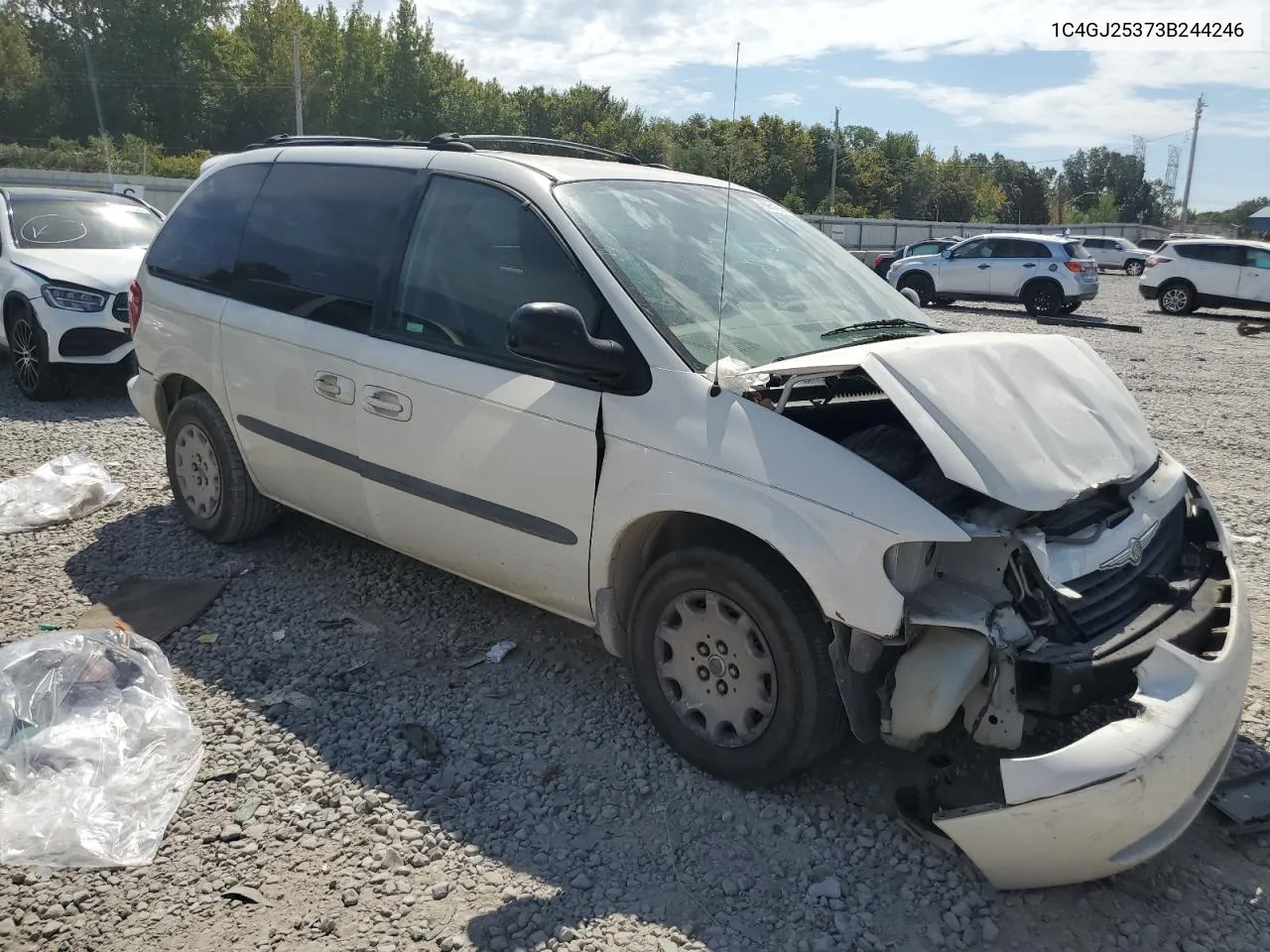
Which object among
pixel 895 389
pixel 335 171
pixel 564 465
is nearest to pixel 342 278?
pixel 335 171

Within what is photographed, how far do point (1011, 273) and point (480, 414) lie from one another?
19880 millimetres

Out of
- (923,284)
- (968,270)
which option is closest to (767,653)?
(968,270)

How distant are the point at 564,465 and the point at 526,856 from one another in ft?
4.00

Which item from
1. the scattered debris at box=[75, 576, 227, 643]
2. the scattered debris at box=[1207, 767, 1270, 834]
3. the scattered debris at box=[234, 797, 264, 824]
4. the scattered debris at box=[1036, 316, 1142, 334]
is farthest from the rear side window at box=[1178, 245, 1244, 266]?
the scattered debris at box=[234, 797, 264, 824]

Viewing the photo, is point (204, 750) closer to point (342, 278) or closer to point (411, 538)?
point (411, 538)

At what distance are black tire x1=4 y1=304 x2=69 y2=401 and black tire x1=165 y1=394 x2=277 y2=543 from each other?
13.1 ft

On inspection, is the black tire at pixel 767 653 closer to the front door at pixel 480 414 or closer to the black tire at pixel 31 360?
the front door at pixel 480 414

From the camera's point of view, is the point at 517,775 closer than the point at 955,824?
No

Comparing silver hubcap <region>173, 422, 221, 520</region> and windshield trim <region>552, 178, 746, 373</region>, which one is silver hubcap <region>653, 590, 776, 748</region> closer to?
windshield trim <region>552, 178, 746, 373</region>

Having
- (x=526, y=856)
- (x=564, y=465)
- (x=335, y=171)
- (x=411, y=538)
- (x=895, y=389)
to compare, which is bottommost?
(x=526, y=856)

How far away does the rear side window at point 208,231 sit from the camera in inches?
185

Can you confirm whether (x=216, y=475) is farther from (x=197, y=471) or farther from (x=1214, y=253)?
(x=1214, y=253)

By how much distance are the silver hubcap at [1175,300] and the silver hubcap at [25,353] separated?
21.5m

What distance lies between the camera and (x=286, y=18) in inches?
2574
